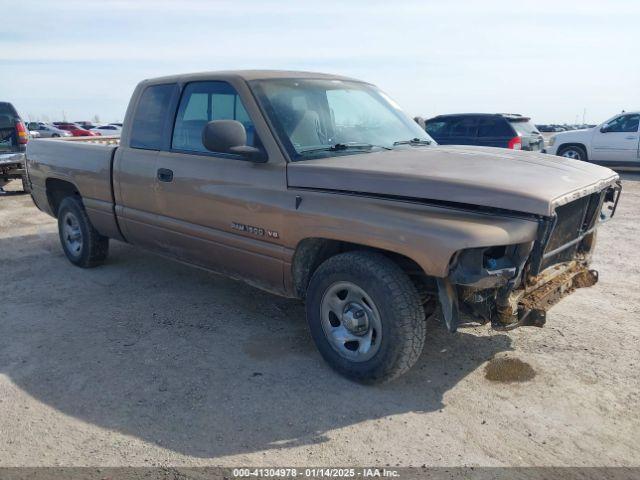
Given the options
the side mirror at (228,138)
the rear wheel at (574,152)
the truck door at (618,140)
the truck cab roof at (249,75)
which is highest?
the truck cab roof at (249,75)

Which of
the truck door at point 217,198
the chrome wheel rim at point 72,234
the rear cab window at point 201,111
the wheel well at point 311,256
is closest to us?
the wheel well at point 311,256

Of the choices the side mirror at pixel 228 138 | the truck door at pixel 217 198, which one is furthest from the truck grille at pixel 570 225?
the side mirror at pixel 228 138

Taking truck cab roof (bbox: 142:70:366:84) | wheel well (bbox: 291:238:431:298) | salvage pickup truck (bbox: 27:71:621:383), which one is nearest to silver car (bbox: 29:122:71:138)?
salvage pickup truck (bbox: 27:71:621:383)

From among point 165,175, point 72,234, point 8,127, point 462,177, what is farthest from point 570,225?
point 8,127

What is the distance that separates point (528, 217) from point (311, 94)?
2006 mm

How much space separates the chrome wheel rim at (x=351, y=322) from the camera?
11.1 ft

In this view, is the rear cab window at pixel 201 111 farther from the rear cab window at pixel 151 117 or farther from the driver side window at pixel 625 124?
the driver side window at pixel 625 124

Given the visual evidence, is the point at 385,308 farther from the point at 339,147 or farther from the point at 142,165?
the point at 142,165

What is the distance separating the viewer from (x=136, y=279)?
563 cm

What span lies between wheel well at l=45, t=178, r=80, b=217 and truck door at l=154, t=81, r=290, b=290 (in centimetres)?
195

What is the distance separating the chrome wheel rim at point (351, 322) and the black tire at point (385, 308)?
2 centimetres

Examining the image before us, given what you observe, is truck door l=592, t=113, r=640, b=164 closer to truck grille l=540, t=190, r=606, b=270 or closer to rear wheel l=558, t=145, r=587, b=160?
rear wheel l=558, t=145, r=587, b=160

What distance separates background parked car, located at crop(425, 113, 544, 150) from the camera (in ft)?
40.9

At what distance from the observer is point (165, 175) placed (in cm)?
455
